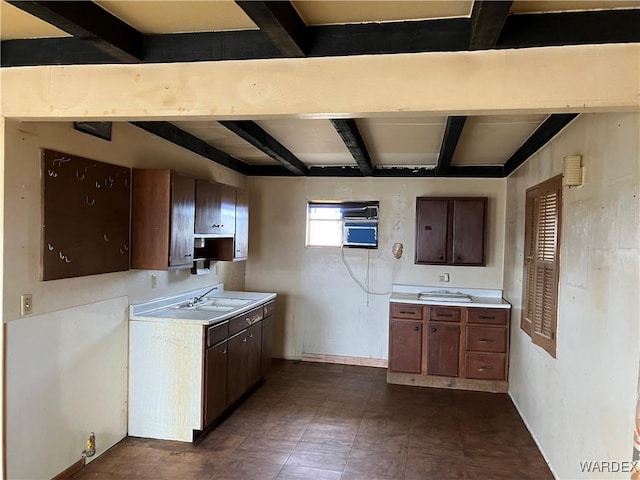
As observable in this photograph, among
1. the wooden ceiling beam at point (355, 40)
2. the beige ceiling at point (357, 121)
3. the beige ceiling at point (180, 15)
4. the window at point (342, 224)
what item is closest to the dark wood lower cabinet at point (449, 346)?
the window at point (342, 224)

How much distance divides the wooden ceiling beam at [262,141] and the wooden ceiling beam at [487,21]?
1.86 m

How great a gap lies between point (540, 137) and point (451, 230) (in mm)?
1788

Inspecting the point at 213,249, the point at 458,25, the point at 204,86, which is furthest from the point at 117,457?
the point at 458,25

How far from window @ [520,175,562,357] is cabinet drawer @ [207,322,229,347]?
8.03 feet

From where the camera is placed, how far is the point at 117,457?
10.0 feet

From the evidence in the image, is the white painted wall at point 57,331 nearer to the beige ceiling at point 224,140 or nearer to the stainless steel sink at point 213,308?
the beige ceiling at point 224,140

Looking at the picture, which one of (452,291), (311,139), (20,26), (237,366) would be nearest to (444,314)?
(452,291)

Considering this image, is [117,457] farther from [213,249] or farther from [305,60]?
[305,60]

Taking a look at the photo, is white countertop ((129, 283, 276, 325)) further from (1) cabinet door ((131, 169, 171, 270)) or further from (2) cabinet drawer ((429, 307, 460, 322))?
(2) cabinet drawer ((429, 307, 460, 322))

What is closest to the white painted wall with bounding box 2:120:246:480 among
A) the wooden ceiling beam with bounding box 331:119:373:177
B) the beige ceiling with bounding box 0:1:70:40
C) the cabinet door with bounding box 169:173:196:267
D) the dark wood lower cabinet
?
the cabinet door with bounding box 169:173:196:267

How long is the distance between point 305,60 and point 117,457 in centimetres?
287

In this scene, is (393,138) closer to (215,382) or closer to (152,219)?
(152,219)

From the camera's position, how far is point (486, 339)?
4.62 metres

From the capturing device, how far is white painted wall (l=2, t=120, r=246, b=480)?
2.35 m
